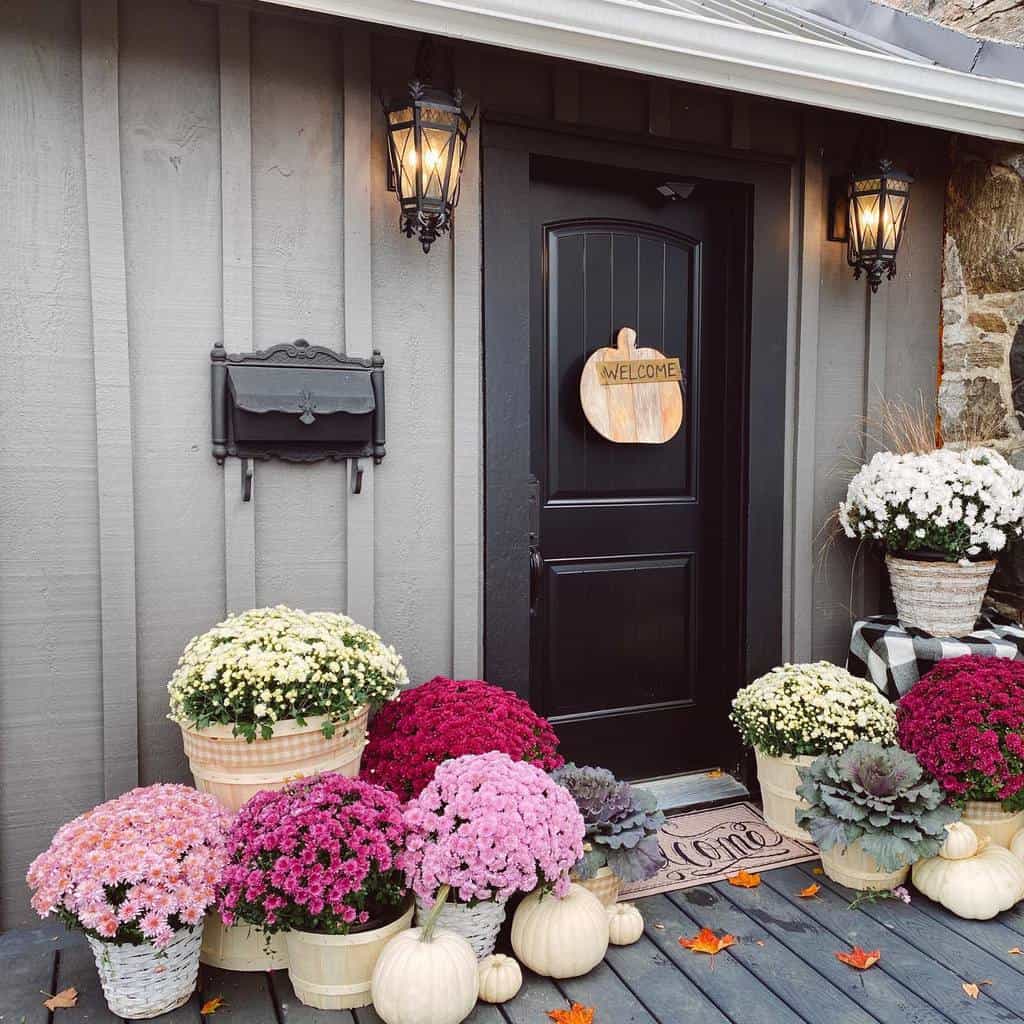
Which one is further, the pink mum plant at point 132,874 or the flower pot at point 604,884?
the flower pot at point 604,884

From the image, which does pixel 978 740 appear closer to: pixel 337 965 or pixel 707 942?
pixel 707 942

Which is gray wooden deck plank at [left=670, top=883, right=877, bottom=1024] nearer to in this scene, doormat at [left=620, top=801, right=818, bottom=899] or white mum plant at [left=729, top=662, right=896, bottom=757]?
doormat at [left=620, top=801, right=818, bottom=899]

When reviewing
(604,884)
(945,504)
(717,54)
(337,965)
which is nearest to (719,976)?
(604,884)

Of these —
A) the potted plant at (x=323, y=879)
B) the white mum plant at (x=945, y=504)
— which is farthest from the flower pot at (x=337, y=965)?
the white mum plant at (x=945, y=504)

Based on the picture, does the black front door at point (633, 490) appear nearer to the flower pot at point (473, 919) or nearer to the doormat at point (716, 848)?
the doormat at point (716, 848)

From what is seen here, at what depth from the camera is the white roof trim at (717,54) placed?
7.09ft

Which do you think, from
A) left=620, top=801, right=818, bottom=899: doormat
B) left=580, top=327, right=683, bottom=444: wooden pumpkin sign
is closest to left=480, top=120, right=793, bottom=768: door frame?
left=580, top=327, right=683, bottom=444: wooden pumpkin sign

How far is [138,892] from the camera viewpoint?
182 centimetres

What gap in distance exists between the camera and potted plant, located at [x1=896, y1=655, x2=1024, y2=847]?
243cm

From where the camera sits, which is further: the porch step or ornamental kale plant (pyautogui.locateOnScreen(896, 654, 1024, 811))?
the porch step

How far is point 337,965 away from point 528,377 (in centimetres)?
178

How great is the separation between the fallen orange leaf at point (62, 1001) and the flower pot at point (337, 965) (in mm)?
526

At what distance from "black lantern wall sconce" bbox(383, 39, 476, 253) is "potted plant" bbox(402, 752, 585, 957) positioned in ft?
4.97

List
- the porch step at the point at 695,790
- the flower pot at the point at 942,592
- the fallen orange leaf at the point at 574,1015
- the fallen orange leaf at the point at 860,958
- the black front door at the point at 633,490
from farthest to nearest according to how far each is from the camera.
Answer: the porch step at the point at 695,790 < the black front door at the point at 633,490 < the flower pot at the point at 942,592 < the fallen orange leaf at the point at 860,958 < the fallen orange leaf at the point at 574,1015
